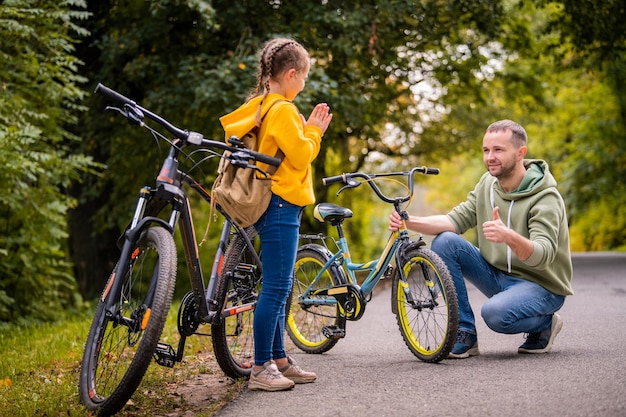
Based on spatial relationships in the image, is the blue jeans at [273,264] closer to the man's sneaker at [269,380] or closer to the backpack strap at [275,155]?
the man's sneaker at [269,380]

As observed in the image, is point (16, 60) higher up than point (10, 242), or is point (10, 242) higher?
point (16, 60)

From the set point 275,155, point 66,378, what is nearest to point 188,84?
point 66,378

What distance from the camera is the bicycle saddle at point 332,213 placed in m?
5.60

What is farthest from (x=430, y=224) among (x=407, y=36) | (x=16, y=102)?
(x=407, y=36)

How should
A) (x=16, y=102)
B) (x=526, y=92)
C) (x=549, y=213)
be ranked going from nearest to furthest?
1. (x=549, y=213)
2. (x=16, y=102)
3. (x=526, y=92)

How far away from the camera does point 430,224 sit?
565 centimetres

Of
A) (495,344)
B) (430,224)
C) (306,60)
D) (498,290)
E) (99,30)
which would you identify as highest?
(99,30)

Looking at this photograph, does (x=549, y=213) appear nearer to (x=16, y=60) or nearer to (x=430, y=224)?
(x=430, y=224)

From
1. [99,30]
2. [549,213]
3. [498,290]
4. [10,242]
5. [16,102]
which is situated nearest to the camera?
[549,213]

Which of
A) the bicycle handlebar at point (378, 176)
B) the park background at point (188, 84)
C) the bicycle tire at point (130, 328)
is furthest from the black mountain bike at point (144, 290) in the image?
the park background at point (188, 84)

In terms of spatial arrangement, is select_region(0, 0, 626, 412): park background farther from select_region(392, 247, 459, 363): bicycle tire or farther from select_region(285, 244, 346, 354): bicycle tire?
select_region(392, 247, 459, 363): bicycle tire

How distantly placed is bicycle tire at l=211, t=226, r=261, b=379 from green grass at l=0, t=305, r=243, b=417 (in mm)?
157

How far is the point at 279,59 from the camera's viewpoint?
14.4 ft

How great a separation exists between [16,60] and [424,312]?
5.62 metres
